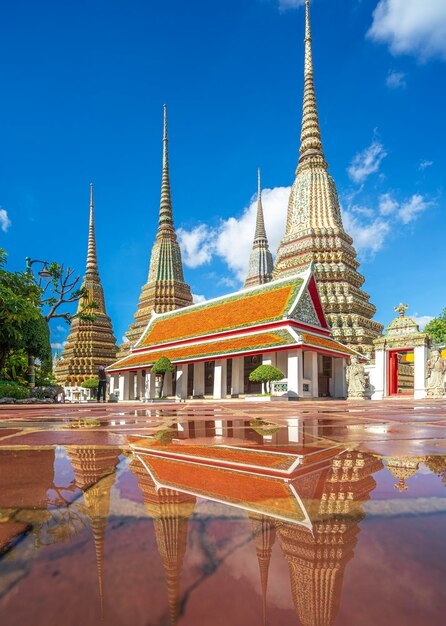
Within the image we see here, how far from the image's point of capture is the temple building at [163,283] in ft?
118

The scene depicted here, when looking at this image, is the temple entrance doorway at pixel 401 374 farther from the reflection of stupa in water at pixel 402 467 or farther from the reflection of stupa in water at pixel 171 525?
the reflection of stupa in water at pixel 171 525

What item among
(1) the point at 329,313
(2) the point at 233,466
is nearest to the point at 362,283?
(1) the point at 329,313

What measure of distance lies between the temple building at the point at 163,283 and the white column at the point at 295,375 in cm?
2013

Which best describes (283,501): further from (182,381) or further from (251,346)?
(182,381)

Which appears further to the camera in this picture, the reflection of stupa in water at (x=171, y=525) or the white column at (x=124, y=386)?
the white column at (x=124, y=386)

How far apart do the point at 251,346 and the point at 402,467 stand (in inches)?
610

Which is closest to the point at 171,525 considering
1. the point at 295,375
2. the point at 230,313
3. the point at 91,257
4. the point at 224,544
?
the point at 224,544

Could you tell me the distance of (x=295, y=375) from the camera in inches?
628

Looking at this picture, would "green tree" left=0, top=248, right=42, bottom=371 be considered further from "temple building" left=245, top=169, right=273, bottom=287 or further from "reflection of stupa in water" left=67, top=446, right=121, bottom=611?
"temple building" left=245, top=169, right=273, bottom=287

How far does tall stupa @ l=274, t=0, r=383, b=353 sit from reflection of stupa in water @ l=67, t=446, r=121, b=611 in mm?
23597

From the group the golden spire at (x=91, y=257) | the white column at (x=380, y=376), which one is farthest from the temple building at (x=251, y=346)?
the golden spire at (x=91, y=257)

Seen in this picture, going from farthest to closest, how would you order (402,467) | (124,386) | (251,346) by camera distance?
1. (124,386)
2. (251,346)
3. (402,467)

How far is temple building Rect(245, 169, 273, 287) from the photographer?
5381cm

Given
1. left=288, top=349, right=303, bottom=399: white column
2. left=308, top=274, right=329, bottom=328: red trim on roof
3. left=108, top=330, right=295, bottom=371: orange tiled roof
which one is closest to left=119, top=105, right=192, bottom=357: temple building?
left=108, top=330, right=295, bottom=371: orange tiled roof
